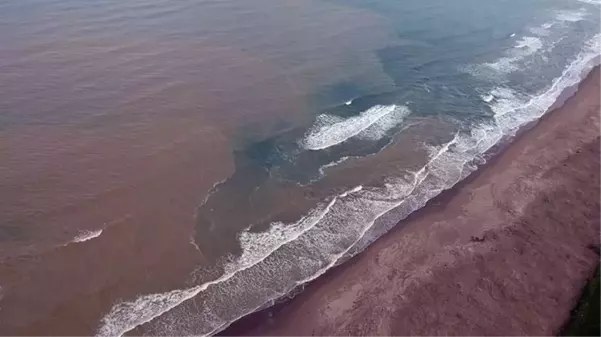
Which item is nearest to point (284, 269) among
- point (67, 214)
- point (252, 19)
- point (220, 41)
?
point (67, 214)

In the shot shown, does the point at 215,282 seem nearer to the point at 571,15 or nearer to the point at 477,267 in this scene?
the point at 477,267

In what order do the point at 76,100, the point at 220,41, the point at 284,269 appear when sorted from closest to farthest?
the point at 284,269
the point at 76,100
the point at 220,41

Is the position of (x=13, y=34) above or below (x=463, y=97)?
above

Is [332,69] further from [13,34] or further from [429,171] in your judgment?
[13,34]

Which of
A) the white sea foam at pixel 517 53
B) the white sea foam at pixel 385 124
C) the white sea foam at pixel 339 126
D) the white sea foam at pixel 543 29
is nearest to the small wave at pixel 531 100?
the white sea foam at pixel 517 53

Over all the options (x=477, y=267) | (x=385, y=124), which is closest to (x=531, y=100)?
(x=385, y=124)
